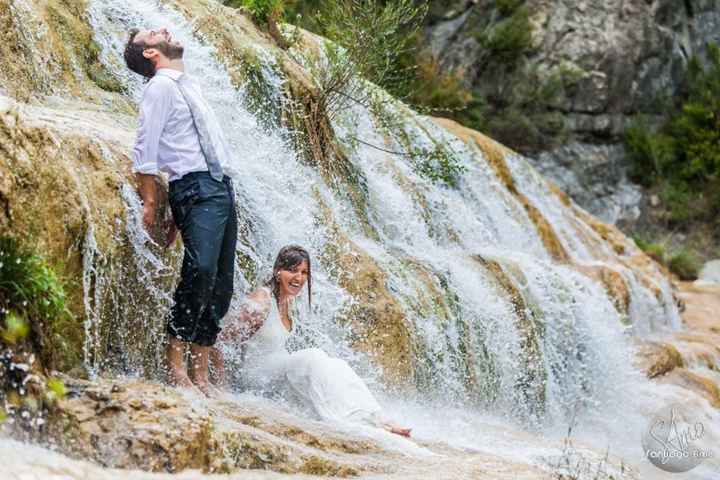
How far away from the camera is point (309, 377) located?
5047 mm

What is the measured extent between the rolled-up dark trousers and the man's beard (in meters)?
0.60

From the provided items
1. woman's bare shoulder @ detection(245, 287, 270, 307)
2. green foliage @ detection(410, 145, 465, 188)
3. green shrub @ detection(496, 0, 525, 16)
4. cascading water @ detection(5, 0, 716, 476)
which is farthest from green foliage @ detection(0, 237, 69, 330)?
green shrub @ detection(496, 0, 525, 16)

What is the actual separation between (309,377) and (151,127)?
1.46 meters

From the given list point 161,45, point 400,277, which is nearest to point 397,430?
point 161,45

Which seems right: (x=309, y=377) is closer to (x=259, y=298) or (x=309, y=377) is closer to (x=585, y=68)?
(x=259, y=298)

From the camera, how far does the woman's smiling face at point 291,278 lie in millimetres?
5340

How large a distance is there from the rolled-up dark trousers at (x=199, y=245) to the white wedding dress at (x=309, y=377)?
0.56m

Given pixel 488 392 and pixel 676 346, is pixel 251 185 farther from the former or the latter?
pixel 676 346

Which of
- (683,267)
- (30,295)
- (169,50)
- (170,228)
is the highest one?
(169,50)

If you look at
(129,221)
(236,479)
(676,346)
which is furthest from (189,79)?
(676,346)

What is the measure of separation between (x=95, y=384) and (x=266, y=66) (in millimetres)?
5097

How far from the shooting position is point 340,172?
28.4ft

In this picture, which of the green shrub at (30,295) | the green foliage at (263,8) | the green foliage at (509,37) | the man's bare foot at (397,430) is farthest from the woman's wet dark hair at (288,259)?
the green foliage at (509,37)

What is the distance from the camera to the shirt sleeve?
4.50 metres
